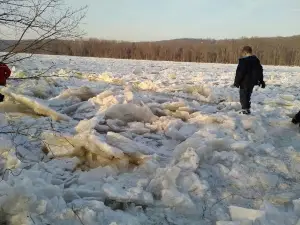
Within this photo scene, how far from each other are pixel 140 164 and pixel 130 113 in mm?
1765

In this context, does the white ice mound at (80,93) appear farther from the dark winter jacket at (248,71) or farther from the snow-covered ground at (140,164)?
the dark winter jacket at (248,71)

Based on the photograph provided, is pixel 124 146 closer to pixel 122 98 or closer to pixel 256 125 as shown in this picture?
pixel 122 98

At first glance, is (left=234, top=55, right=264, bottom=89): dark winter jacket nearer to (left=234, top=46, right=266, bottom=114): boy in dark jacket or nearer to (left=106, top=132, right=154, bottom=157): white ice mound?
(left=234, top=46, right=266, bottom=114): boy in dark jacket

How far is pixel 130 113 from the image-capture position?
6742 mm

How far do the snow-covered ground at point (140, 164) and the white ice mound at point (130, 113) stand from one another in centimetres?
2

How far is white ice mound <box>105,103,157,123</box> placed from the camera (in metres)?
6.62

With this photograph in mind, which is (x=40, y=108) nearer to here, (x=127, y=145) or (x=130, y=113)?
(x=130, y=113)

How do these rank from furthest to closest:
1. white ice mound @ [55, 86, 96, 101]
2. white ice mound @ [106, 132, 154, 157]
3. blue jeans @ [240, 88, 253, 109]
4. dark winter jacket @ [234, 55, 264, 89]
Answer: white ice mound @ [55, 86, 96, 101] → blue jeans @ [240, 88, 253, 109] → dark winter jacket @ [234, 55, 264, 89] → white ice mound @ [106, 132, 154, 157]

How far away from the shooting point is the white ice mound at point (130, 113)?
21.7 ft

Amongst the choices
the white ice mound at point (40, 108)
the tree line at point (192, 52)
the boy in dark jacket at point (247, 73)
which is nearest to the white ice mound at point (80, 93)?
the white ice mound at point (40, 108)

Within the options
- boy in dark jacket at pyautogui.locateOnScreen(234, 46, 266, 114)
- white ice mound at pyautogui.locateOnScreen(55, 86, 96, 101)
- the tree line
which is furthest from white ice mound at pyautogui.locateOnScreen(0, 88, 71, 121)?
the tree line

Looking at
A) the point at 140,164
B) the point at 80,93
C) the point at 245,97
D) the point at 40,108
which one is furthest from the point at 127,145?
the point at 245,97

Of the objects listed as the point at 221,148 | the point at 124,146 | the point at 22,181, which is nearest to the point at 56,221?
the point at 22,181

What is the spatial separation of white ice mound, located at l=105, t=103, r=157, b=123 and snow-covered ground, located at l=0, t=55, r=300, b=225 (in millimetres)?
17
